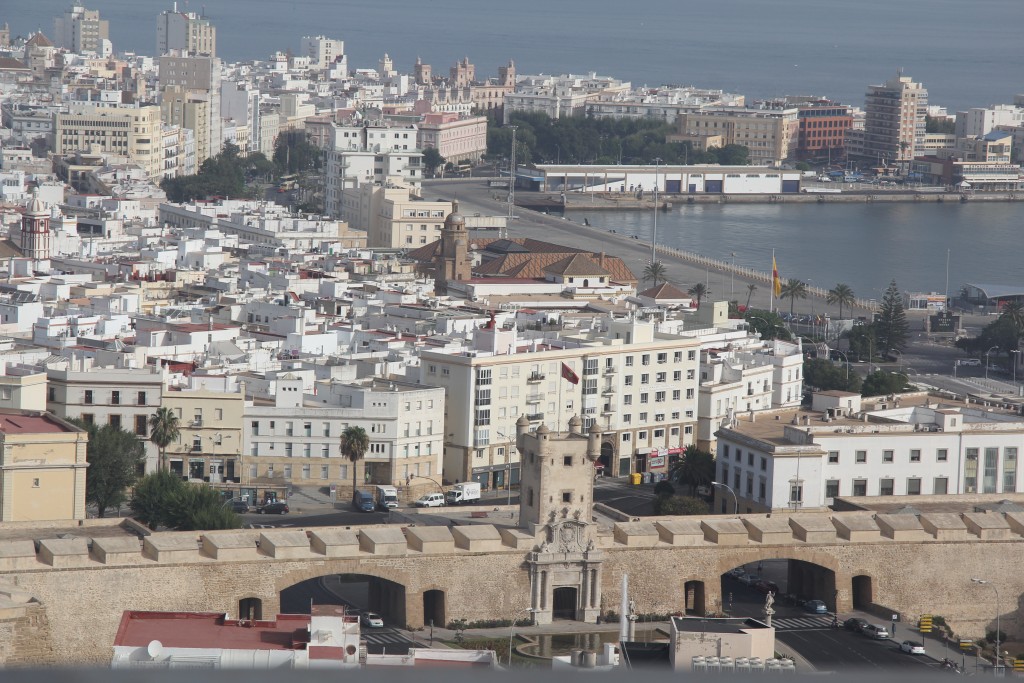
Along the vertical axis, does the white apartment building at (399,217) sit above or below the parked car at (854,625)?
above

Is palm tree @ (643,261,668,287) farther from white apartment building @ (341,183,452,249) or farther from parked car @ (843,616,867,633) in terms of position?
parked car @ (843,616,867,633)

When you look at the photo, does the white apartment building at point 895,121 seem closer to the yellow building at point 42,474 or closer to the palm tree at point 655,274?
the palm tree at point 655,274

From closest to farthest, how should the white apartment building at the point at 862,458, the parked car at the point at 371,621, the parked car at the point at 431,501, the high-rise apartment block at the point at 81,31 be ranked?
the parked car at the point at 371,621 < the white apartment building at the point at 862,458 < the parked car at the point at 431,501 < the high-rise apartment block at the point at 81,31

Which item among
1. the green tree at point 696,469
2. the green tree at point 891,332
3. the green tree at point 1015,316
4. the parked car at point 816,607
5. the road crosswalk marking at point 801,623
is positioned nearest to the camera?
the road crosswalk marking at point 801,623

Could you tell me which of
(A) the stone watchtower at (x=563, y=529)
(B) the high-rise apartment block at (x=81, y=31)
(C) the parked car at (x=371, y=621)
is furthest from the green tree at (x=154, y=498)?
(B) the high-rise apartment block at (x=81, y=31)

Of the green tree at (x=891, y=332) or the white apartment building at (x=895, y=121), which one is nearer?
the green tree at (x=891, y=332)

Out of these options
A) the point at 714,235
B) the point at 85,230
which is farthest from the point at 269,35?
the point at 85,230

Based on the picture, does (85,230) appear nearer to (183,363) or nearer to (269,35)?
(183,363)

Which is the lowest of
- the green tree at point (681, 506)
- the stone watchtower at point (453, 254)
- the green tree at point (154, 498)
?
the green tree at point (681, 506)
